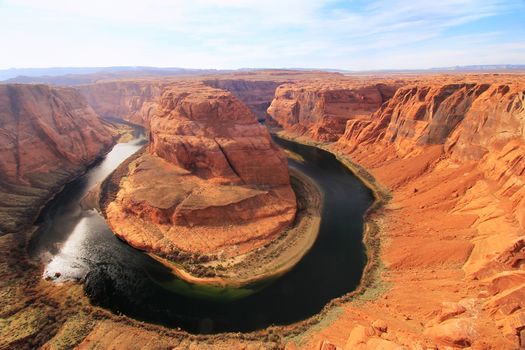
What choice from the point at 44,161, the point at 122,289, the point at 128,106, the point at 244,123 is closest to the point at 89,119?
the point at 44,161

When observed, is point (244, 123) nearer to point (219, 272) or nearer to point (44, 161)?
point (219, 272)

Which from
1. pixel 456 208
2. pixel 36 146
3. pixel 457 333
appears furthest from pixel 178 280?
pixel 36 146

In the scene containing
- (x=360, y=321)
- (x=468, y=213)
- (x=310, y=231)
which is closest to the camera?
(x=360, y=321)

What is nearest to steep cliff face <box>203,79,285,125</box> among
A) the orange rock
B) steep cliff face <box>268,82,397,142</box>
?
steep cliff face <box>268,82,397,142</box>

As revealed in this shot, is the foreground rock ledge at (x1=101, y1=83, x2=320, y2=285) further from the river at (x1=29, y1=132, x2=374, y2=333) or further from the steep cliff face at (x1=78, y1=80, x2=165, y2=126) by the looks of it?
the steep cliff face at (x1=78, y1=80, x2=165, y2=126)

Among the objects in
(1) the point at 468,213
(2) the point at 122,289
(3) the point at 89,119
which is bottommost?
(2) the point at 122,289

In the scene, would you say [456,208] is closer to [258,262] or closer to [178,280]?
[258,262]

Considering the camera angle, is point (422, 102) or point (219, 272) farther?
point (422, 102)
